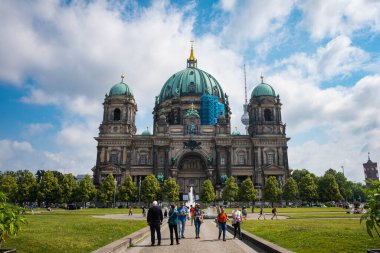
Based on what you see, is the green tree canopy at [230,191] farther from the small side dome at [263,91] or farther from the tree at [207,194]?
the small side dome at [263,91]

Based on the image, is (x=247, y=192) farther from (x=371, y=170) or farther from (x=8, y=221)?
(x=371, y=170)

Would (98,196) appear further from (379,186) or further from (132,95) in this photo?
(379,186)

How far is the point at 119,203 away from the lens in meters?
74.6

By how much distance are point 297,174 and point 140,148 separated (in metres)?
61.6

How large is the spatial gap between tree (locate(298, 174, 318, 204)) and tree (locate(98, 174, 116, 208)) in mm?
41104

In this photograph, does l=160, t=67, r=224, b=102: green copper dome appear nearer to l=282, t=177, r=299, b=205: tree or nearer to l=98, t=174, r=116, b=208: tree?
l=98, t=174, r=116, b=208: tree

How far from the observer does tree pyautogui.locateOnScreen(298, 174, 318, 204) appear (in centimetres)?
7225

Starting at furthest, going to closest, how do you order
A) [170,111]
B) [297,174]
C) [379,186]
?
1. [297,174]
2. [170,111]
3. [379,186]

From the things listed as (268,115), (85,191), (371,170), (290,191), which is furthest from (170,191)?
(371,170)

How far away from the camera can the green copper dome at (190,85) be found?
9806 centimetres

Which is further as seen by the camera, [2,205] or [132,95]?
[132,95]

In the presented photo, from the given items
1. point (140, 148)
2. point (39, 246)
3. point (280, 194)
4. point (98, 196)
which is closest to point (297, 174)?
point (280, 194)

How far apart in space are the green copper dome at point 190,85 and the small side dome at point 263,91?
597 inches

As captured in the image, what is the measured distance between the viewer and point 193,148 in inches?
3228
